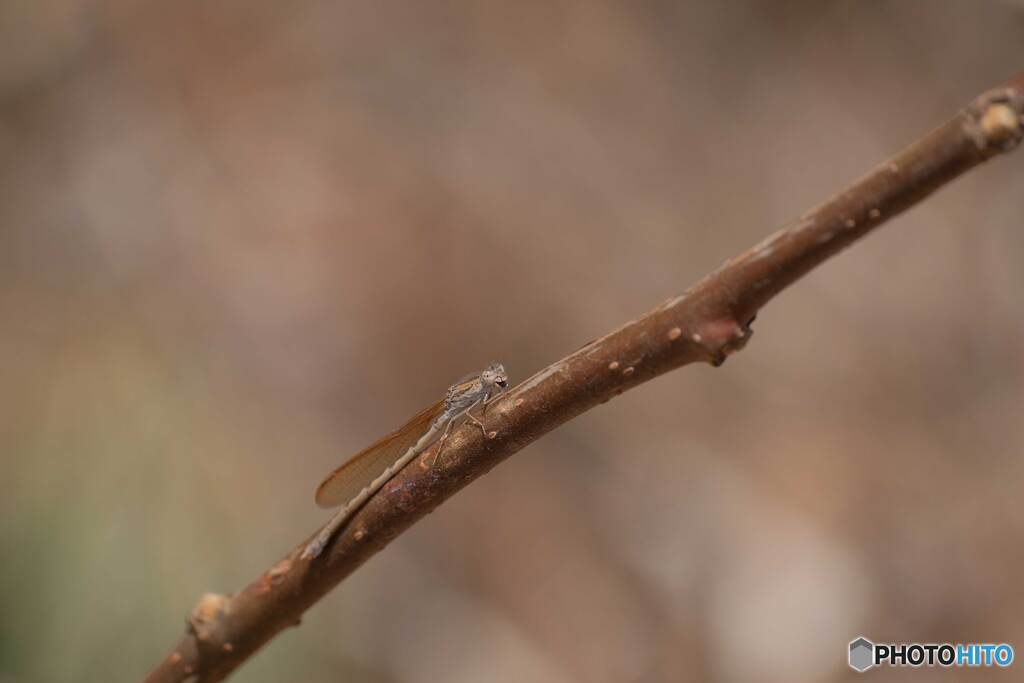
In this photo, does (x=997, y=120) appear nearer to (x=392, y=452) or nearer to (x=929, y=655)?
(x=392, y=452)

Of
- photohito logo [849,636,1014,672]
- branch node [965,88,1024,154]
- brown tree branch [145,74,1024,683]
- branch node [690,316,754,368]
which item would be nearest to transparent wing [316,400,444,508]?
brown tree branch [145,74,1024,683]

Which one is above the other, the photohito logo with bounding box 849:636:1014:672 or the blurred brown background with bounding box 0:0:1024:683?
the blurred brown background with bounding box 0:0:1024:683

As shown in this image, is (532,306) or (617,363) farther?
(532,306)

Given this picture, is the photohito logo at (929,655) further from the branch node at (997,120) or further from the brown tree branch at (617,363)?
the branch node at (997,120)

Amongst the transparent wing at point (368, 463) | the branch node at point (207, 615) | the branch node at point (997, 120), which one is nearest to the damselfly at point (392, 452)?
the transparent wing at point (368, 463)

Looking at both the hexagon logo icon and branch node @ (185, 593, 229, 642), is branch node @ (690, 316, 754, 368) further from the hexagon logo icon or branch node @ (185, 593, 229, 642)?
the hexagon logo icon

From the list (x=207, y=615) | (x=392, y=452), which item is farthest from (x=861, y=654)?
(x=207, y=615)
